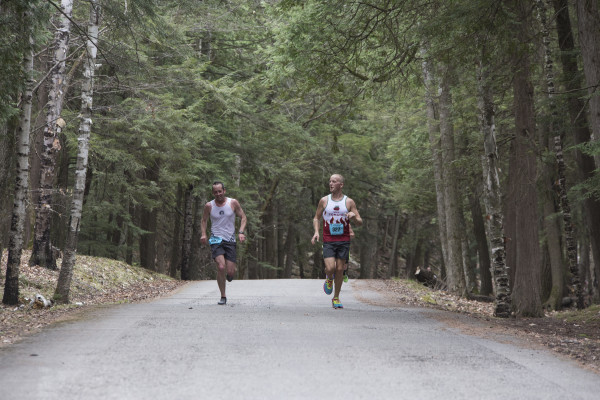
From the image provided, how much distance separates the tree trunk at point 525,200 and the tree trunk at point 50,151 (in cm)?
1025

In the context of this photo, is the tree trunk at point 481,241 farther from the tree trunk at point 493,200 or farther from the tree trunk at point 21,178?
the tree trunk at point 21,178

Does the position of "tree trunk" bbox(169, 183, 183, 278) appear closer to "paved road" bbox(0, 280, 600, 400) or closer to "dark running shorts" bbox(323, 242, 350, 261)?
"dark running shorts" bbox(323, 242, 350, 261)

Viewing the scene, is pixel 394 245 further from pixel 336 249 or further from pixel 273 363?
pixel 273 363

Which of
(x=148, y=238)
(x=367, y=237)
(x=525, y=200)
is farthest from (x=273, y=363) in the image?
(x=367, y=237)

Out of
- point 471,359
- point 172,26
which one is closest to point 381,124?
point 172,26

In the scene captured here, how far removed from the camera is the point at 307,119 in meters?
23.4

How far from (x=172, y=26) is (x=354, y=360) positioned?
54.0 feet

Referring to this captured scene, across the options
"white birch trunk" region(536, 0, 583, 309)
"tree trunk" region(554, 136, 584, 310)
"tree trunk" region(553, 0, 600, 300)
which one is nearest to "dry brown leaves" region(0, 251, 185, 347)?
"white birch trunk" region(536, 0, 583, 309)

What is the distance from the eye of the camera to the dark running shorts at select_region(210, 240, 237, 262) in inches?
483

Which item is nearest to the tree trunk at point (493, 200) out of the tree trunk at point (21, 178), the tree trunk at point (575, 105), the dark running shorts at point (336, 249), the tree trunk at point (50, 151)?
the tree trunk at point (575, 105)

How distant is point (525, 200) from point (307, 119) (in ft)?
37.3

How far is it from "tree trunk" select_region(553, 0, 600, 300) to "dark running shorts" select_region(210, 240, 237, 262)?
7.51 meters

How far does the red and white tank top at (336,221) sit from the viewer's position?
1145 centimetres

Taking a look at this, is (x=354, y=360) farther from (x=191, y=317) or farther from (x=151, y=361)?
(x=191, y=317)
